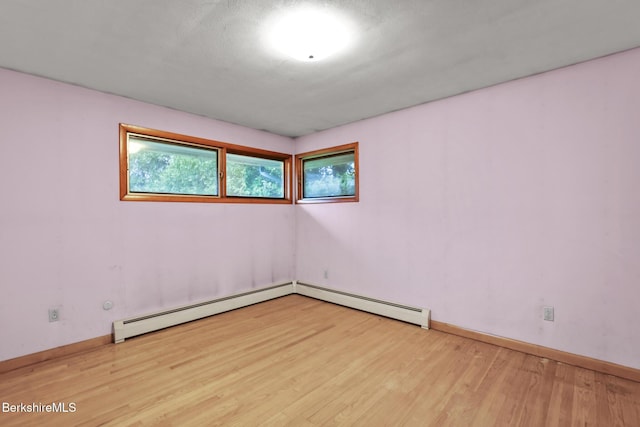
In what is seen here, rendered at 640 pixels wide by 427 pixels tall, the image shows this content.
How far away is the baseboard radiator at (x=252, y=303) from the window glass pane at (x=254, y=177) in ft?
4.76

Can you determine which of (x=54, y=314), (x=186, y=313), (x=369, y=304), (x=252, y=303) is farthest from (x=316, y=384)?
(x=54, y=314)

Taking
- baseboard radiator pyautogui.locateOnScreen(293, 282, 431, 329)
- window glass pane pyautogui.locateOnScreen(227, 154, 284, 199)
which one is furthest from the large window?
baseboard radiator pyautogui.locateOnScreen(293, 282, 431, 329)

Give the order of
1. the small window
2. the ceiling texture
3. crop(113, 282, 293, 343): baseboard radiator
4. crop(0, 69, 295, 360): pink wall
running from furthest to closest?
1. the small window
2. crop(113, 282, 293, 343): baseboard radiator
3. crop(0, 69, 295, 360): pink wall
4. the ceiling texture

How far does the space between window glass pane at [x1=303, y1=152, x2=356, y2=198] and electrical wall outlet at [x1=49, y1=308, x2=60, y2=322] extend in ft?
10.8

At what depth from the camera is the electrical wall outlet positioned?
2.66 meters

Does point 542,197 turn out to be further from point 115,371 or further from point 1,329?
point 1,329

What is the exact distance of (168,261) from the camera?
3443mm

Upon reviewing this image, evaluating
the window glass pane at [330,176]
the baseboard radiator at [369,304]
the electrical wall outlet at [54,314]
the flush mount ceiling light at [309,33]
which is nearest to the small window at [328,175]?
the window glass pane at [330,176]

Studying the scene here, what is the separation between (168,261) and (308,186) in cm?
234

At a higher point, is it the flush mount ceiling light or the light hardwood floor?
the flush mount ceiling light

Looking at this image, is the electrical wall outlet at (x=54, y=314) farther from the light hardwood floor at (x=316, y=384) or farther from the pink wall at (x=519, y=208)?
the pink wall at (x=519, y=208)

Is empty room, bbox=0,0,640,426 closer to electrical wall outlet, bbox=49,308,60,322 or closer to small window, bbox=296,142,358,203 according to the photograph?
electrical wall outlet, bbox=49,308,60,322

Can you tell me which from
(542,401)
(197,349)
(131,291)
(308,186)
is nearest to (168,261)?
(131,291)

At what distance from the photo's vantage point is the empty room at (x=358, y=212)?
192 centimetres
